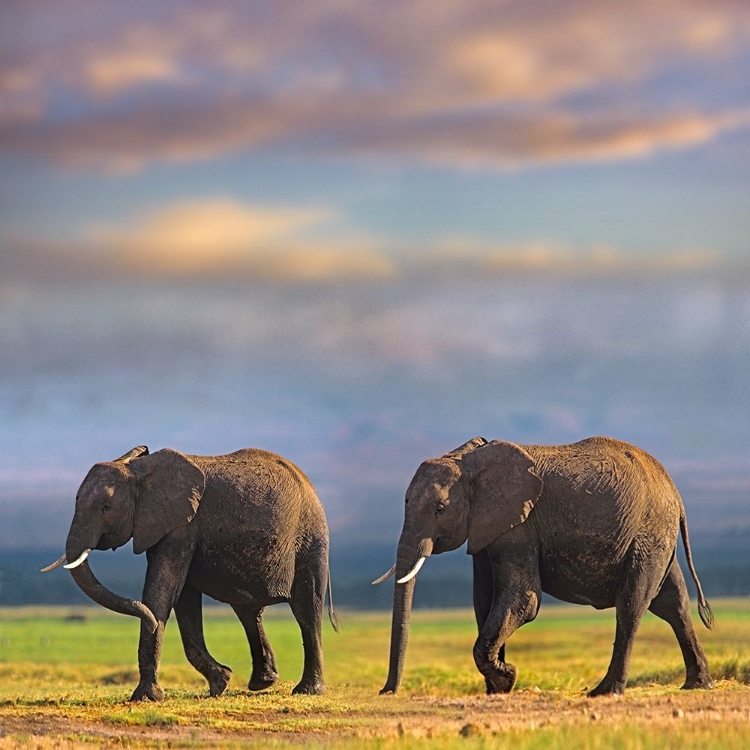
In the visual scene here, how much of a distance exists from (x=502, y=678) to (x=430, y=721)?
3.61m

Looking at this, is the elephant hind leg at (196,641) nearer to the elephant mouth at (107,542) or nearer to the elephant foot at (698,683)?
the elephant mouth at (107,542)

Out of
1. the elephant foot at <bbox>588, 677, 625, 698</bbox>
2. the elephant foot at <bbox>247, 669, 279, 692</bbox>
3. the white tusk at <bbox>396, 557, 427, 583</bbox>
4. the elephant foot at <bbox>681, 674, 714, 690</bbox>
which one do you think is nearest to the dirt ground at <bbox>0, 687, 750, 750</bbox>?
the elephant foot at <bbox>588, 677, 625, 698</bbox>

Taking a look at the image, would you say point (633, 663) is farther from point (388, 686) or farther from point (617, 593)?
point (388, 686)

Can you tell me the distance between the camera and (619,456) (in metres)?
25.5

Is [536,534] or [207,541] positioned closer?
[536,534]

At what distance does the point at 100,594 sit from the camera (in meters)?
24.5

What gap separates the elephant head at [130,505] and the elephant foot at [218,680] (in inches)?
72.4

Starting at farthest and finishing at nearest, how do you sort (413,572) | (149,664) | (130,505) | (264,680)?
(264,680)
(130,505)
(149,664)
(413,572)

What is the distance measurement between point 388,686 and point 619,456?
18.1ft

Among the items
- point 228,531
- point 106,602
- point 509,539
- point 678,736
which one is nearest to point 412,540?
point 509,539

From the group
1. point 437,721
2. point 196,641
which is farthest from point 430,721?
point 196,641

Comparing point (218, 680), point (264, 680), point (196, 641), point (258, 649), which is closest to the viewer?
point (218, 680)

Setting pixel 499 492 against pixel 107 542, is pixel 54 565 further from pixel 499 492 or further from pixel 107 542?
pixel 499 492

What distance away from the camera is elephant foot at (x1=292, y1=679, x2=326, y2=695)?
26.5 m
